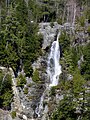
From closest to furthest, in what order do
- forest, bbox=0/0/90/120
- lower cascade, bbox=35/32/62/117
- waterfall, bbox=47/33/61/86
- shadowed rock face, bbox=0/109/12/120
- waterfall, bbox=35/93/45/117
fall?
forest, bbox=0/0/90/120 < shadowed rock face, bbox=0/109/12/120 < waterfall, bbox=35/93/45/117 < lower cascade, bbox=35/32/62/117 < waterfall, bbox=47/33/61/86

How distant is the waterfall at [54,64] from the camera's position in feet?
190

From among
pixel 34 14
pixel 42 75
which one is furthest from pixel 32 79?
pixel 34 14

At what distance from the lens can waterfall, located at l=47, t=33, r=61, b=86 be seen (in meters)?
57.9

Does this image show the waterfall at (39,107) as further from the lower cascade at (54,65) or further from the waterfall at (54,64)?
the waterfall at (54,64)

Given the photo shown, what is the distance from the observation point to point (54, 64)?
195 feet

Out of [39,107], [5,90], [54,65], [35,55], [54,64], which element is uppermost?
[35,55]

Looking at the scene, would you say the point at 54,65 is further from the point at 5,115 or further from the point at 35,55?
the point at 5,115

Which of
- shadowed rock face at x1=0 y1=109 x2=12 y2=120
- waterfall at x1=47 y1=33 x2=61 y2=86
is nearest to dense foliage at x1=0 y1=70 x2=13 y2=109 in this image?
shadowed rock face at x1=0 y1=109 x2=12 y2=120

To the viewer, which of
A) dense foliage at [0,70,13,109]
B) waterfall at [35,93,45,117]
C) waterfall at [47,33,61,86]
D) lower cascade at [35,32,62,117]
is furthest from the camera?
waterfall at [47,33,61,86]

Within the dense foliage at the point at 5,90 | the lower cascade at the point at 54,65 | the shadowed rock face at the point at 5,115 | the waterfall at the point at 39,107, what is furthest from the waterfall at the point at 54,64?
the shadowed rock face at the point at 5,115

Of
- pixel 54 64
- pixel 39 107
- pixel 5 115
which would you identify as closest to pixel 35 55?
pixel 54 64

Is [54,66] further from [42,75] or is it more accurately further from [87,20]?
[87,20]

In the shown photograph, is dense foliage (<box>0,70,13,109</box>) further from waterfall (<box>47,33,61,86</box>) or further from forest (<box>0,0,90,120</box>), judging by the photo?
waterfall (<box>47,33,61,86</box>)

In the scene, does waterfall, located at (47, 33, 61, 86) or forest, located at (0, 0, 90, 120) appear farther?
waterfall, located at (47, 33, 61, 86)
